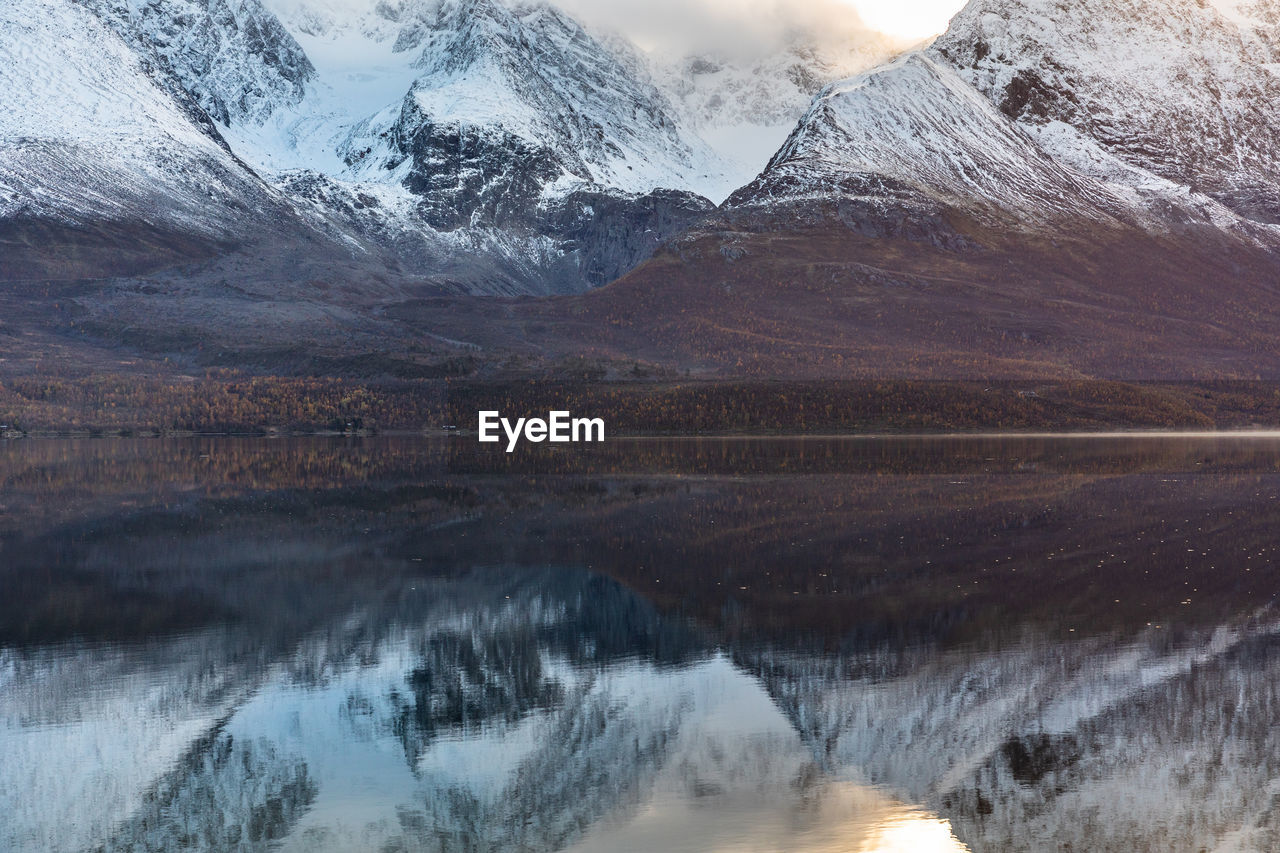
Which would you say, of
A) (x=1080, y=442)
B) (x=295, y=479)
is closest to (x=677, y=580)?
(x=295, y=479)

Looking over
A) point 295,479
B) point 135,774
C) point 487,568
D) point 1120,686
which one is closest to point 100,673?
point 135,774

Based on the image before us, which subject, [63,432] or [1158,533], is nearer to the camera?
[1158,533]

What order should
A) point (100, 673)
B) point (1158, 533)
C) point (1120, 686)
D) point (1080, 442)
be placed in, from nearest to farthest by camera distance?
point (1120, 686)
point (100, 673)
point (1158, 533)
point (1080, 442)

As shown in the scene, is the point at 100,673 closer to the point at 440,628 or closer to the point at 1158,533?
the point at 440,628

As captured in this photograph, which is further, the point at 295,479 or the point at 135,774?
the point at 295,479

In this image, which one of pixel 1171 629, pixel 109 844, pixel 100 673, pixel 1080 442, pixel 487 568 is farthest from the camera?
pixel 1080 442

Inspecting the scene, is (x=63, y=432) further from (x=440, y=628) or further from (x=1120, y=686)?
(x=1120, y=686)
